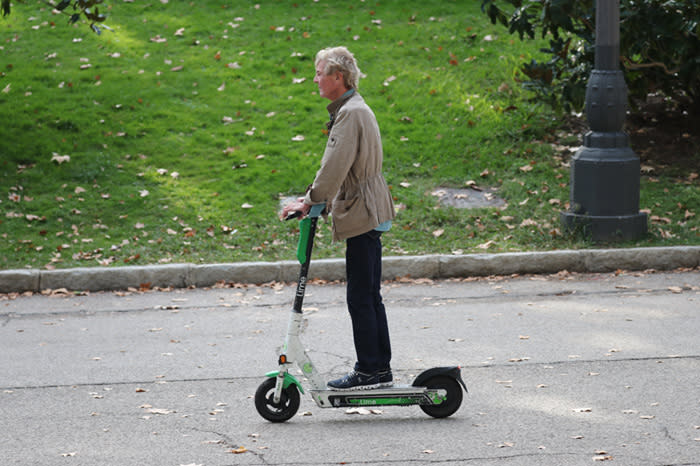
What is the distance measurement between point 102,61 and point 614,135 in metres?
8.62

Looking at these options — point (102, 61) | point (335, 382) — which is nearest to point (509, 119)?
point (102, 61)

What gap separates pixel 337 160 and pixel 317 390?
122 centimetres

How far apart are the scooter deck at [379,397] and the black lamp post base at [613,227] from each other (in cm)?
494

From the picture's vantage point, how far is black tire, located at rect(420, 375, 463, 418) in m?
4.83

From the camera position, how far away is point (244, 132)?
12367mm

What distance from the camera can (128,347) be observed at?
6539 mm

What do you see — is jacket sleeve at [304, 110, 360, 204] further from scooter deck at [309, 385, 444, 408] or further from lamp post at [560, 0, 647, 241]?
lamp post at [560, 0, 647, 241]

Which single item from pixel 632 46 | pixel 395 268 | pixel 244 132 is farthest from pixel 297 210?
pixel 244 132

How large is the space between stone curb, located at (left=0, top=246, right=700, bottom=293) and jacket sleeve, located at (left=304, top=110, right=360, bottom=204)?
13.3ft

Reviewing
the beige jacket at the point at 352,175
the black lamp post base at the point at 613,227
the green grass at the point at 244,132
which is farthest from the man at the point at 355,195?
the black lamp post base at the point at 613,227

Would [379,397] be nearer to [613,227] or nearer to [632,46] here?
[613,227]

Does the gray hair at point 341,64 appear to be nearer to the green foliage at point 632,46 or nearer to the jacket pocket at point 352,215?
the jacket pocket at point 352,215

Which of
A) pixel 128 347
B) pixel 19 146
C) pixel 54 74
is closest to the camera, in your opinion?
pixel 128 347

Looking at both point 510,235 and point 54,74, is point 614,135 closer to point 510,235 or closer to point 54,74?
point 510,235
